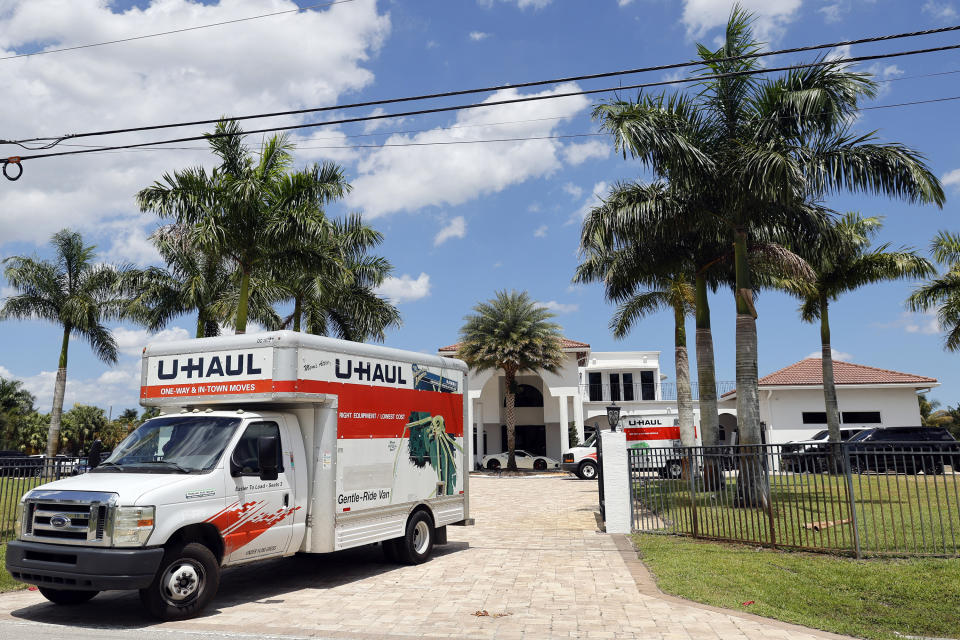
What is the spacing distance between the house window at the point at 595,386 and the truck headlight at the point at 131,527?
37125 millimetres

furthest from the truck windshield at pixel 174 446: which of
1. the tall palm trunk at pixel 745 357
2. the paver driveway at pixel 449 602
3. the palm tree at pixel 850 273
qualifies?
the palm tree at pixel 850 273

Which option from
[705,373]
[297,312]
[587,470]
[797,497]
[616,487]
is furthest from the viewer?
[587,470]

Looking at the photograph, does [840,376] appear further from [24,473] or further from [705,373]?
[24,473]

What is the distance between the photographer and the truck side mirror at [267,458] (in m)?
8.06

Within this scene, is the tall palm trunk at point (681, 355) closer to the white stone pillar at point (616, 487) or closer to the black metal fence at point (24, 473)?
the white stone pillar at point (616, 487)

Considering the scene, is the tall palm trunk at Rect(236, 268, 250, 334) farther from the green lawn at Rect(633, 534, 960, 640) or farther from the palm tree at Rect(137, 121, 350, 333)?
the green lawn at Rect(633, 534, 960, 640)

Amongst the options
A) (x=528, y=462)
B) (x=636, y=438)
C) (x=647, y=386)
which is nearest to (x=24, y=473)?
(x=636, y=438)

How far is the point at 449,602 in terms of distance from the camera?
7.98 meters

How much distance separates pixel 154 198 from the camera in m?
16.8

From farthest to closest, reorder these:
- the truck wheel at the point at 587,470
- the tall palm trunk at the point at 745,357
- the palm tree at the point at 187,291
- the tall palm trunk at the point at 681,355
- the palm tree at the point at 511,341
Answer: the palm tree at the point at 511,341, the truck wheel at the point at 587,470, the tall palm trunk at the point at 681,355, the palm tree at the point at 187,291, the tall palm trunk at the point at 745,357

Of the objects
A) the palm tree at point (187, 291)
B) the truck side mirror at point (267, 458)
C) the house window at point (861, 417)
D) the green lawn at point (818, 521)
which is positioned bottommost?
the green lawn at point (818, 521)

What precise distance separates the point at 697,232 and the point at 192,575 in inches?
605

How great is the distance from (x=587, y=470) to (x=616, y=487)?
16218mm

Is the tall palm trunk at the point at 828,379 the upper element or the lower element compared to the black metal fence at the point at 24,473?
upper
